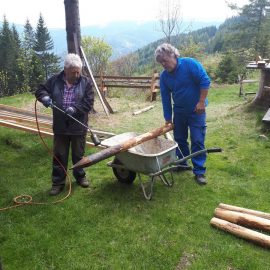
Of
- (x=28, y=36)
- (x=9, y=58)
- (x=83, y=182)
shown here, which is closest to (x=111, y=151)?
(x=83, y=182)

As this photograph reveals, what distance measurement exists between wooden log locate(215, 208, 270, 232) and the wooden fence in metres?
9.13

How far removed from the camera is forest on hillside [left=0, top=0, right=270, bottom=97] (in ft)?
74.8

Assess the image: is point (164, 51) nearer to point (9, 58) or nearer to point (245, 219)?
point (245, 219)

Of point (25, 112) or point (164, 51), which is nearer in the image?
point (164, 51)

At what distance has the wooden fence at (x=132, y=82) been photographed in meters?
13.0

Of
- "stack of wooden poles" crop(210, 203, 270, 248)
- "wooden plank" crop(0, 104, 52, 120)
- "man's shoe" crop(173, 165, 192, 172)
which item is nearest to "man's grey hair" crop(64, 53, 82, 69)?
"man's shoe" crop(173, 165, 192, 172)

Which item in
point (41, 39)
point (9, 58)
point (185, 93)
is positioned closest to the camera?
point (185, 93)

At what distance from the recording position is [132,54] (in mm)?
42688

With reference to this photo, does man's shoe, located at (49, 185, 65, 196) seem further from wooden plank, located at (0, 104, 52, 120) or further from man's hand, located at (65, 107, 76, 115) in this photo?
wooden plank, located at (0, 104, 52, 120)

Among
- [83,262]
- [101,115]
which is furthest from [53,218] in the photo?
[101,115]

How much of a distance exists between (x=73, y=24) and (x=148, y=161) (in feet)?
19.3

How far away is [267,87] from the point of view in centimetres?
826

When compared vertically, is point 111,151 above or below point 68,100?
below

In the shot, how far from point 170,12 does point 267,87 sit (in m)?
24.4
